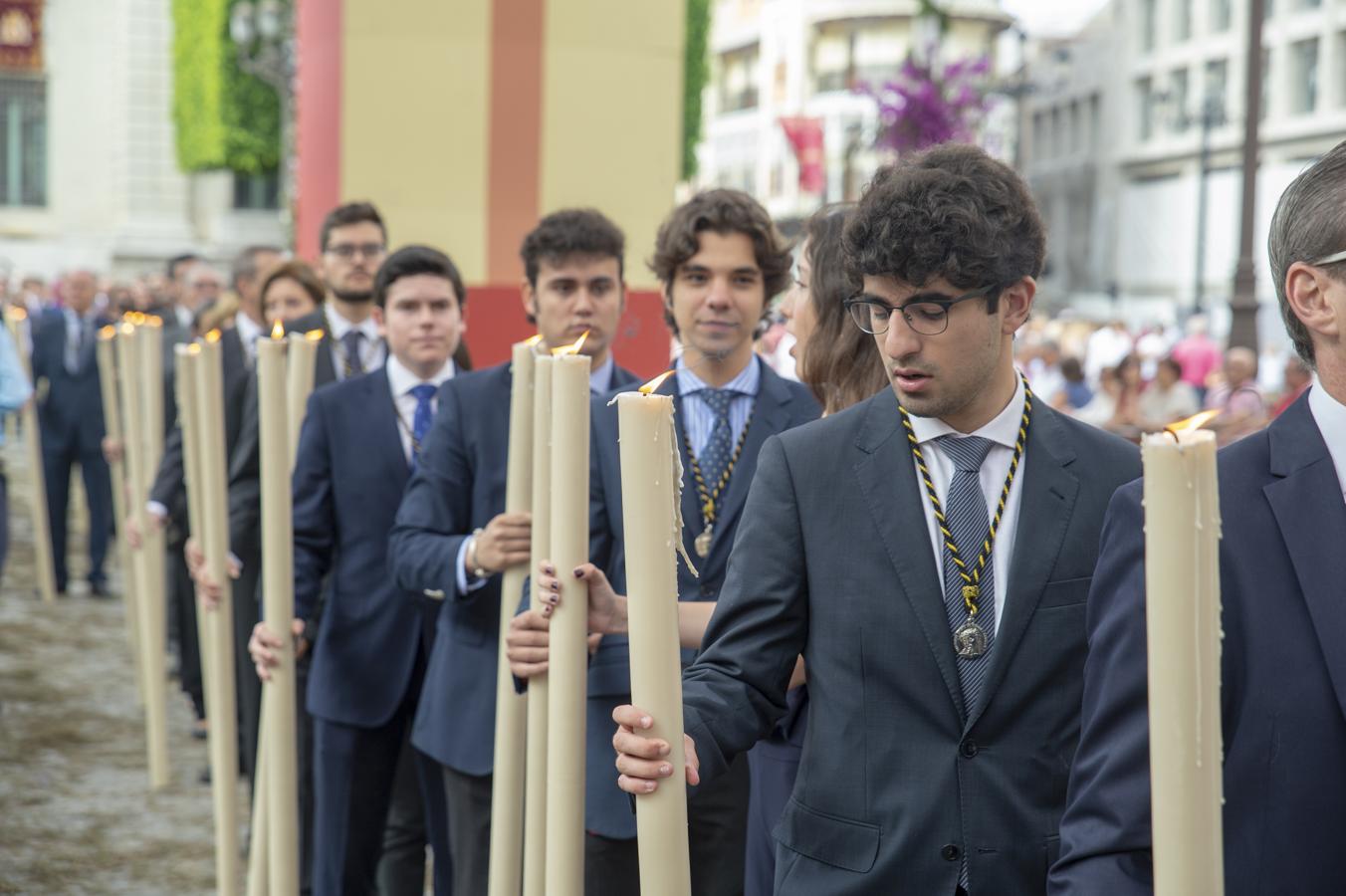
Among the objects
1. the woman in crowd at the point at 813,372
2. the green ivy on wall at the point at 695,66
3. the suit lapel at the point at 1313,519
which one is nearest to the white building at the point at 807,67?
the green ivy on wall at the point at 695,66

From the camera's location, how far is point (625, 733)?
199cm

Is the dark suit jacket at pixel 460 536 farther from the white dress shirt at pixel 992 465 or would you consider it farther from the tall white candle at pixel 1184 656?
the tall white candle at pixel 1184 656

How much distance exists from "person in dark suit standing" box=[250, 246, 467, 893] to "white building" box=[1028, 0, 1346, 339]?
32.2 metres

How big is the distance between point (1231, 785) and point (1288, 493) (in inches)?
13.0

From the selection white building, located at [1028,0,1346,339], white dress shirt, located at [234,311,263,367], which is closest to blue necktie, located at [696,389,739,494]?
white dress shirt, located at [234,311,263,367]

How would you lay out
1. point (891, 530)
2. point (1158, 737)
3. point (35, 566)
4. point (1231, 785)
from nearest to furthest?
point (1158, 737) → point (1231, 785) → point (891, 530) → point (35, 566)

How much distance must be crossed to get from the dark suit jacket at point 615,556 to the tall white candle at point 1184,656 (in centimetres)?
212

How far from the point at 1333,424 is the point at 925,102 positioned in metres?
16.3

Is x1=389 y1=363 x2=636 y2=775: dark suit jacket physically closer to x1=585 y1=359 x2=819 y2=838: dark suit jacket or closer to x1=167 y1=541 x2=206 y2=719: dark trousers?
x1=585 y1=359 x2=819 y2=838: dark suit jacket

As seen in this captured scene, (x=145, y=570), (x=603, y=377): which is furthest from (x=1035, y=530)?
(x=145, y=570)

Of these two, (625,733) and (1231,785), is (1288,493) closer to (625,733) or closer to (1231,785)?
(1231,785)

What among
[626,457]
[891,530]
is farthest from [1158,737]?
[891,530]

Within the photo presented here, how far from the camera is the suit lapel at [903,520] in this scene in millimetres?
2375

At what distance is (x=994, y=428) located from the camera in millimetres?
2512
